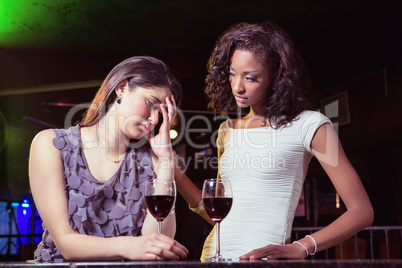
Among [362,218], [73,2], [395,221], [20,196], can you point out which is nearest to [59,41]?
[73,2]

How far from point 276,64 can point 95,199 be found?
93cm

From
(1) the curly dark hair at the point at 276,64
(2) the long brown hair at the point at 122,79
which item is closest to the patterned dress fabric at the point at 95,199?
(2) the long brown hair at the point at 122,79

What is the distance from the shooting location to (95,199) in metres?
1.46

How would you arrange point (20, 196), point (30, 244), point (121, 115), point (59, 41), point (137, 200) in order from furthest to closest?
1. point (20, 196)
2. point (30, 244)
3. point (59, 41)
4. point (121, 115)
5. point (137, 200)

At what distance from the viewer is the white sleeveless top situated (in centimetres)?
164

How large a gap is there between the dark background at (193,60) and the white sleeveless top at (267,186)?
9.43 feet

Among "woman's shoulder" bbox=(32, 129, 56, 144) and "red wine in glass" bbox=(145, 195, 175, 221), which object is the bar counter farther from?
"woman's shoulder" bbox=(32, 129, 56, 144)

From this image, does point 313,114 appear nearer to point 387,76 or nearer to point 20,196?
point 387,76

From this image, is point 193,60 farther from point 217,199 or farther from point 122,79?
point 217,199

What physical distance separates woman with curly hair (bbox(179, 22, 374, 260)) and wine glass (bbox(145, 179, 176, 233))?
1.51 feet

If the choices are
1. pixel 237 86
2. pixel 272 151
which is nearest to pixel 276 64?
pixel 237 86

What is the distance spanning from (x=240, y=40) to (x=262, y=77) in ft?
0.65

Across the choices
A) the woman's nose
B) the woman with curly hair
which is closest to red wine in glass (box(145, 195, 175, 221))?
the woman with curly hair

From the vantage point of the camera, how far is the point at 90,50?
235 inches
